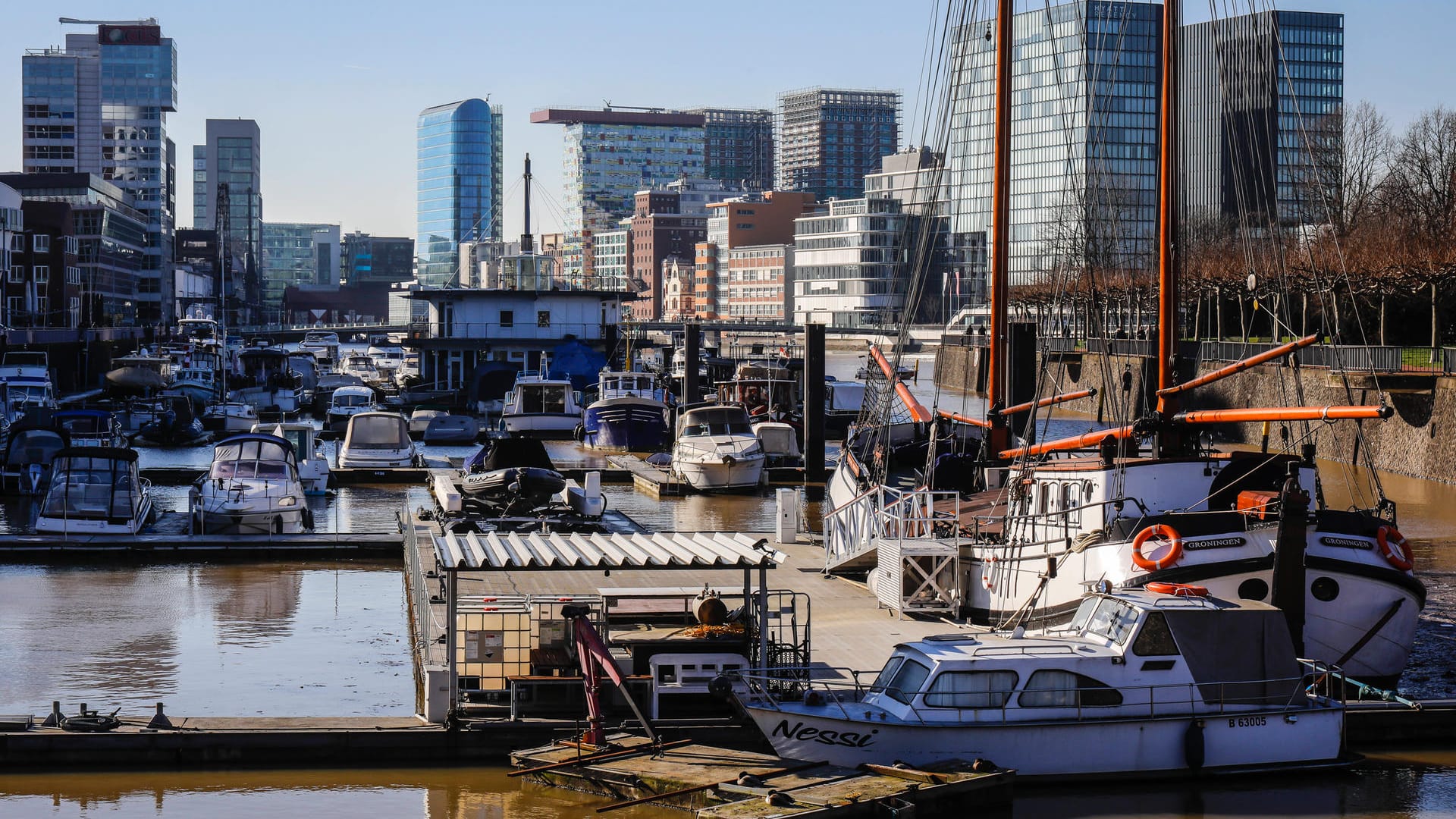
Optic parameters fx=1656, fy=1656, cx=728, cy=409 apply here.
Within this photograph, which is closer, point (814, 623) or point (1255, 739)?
point (1255, 739)

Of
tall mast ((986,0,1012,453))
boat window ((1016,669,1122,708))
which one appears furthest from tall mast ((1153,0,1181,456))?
boat window ((1016,669,1122,708))

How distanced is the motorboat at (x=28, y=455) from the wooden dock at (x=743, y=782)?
31.3 metres

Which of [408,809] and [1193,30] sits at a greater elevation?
[1193,30]

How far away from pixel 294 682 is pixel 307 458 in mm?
24655

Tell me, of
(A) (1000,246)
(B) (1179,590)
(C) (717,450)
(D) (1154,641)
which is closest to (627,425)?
(C) (717,450)

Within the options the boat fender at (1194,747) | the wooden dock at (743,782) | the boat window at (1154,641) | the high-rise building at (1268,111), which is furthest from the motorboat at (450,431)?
the boat fender at (1194,747)

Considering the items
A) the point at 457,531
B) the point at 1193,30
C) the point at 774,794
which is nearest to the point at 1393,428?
the point at 457,531

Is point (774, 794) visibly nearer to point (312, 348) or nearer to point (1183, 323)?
point (1183, 323)

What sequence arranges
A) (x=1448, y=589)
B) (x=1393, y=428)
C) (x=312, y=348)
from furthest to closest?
(x=312, y=348) → (x=1393, y=428) → (x=1448, y=589)

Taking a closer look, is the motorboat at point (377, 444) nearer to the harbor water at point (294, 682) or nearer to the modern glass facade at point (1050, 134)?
the harbor water at point (294, 682)

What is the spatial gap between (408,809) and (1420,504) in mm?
35276

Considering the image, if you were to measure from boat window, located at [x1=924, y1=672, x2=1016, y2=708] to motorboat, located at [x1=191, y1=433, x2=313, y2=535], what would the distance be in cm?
2186

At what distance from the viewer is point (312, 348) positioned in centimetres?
14600

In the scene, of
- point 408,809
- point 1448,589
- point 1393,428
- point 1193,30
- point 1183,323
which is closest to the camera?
point 408,809
